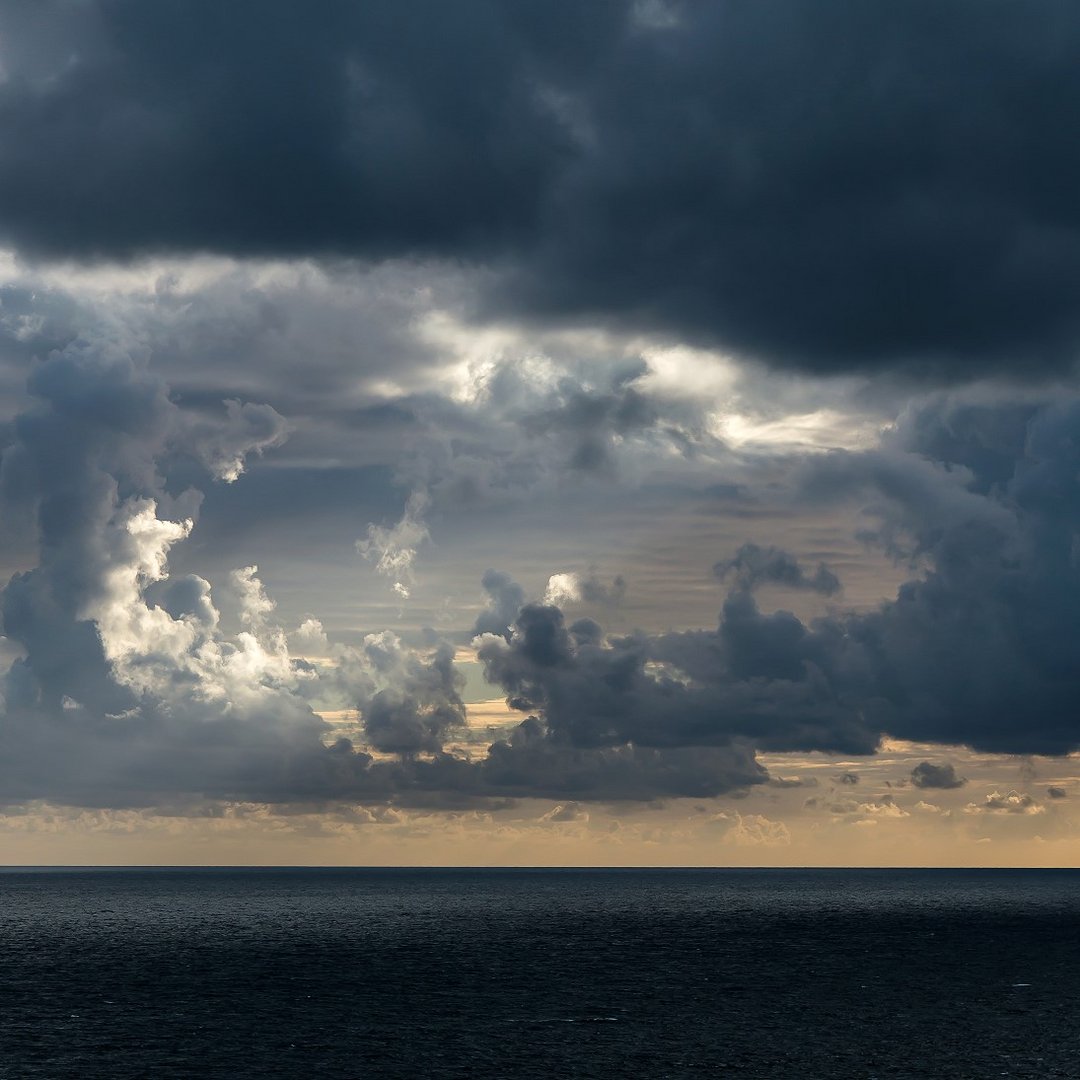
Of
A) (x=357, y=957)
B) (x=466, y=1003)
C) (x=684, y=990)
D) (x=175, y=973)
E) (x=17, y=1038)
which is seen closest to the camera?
(x=17, y=1038)

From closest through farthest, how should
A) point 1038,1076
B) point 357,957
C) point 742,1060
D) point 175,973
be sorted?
point 1038,1076 → point 742,1060 → point 175,973 → point 357,957

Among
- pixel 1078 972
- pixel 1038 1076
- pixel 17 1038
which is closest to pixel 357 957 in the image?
pixel 17 1038

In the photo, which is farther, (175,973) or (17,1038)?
(175,973)

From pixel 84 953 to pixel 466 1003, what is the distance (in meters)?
85.9

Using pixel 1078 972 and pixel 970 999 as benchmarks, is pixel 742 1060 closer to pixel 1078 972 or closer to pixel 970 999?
pixel 970 999

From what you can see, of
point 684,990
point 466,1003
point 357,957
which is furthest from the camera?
point 357,957

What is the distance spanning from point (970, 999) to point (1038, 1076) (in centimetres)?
4443

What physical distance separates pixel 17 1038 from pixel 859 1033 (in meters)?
65.6

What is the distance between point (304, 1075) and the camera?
86.1 m

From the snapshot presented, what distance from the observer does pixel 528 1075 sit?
85.1 metres

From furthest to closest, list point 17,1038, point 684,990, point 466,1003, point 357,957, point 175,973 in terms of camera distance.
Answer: point 357,957, point 175,973, point 684,990, point 466,1003, point 17,1038

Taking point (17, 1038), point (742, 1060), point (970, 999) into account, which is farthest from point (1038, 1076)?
point (17, 1038)

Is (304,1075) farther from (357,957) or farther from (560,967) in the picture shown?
(357,957)

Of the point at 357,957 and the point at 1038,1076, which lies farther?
the point at 357,957
